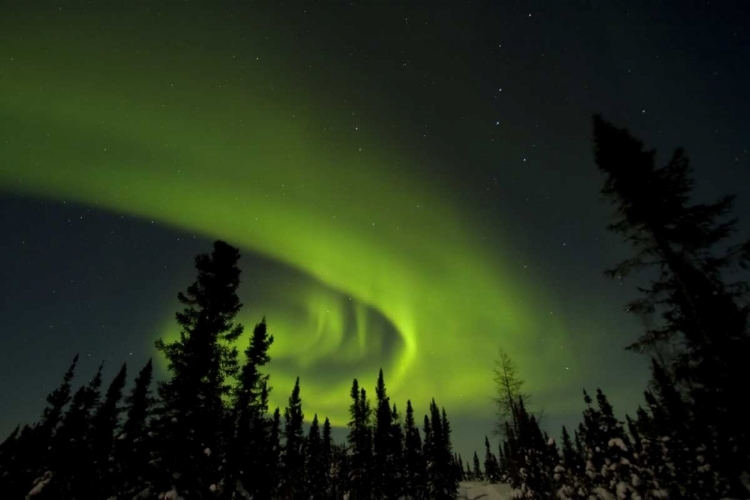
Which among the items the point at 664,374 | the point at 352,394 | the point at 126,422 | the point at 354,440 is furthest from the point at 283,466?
the point at 664,374

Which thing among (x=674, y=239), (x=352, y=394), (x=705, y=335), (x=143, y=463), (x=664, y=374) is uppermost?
(x=352, y=394)

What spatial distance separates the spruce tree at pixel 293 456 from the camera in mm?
44562

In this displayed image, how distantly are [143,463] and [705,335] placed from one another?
2002 cm

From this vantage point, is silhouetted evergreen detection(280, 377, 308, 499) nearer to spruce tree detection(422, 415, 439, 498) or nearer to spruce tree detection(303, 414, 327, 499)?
spruce tree detection(303, 414, 327, 499)

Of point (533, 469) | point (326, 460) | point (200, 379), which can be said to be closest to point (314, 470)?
point (326, 460)

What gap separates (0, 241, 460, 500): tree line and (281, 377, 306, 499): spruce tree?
0.54 feet

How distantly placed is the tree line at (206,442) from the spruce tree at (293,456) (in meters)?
0.16

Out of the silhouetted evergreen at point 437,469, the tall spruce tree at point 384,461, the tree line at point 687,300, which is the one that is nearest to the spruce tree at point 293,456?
the tall spruce tree at point 384,461

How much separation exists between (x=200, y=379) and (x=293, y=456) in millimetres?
36234

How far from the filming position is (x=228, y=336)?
1989cm

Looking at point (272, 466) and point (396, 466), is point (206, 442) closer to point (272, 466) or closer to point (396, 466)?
point (272, 466)

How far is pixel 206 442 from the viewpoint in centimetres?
1600

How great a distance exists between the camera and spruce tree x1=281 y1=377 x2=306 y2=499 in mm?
44562

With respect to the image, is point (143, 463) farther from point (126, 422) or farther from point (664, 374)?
point (126, 422)
